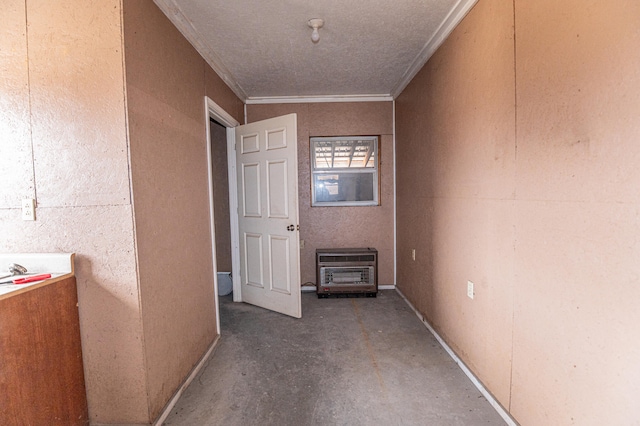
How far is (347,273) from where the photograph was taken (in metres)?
3.75

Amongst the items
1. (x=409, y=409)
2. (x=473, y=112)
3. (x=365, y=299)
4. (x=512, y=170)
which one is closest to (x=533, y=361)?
(x=409, y=409)

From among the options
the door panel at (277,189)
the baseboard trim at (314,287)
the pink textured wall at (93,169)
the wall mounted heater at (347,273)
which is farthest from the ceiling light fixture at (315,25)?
the baseboard trim at (314,287)

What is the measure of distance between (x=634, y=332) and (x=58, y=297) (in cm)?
240

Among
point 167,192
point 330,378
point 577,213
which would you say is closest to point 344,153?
point 167,192

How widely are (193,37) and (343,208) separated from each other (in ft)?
8.40

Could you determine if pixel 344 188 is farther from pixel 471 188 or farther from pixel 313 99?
pixel 471 188

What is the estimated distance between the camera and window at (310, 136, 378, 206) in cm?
407

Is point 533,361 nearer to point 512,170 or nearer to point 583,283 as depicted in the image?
point 583,283

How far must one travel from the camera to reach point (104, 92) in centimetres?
153

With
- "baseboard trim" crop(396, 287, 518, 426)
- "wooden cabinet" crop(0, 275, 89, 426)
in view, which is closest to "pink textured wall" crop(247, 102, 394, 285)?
"baseboard trim" crop(396, 287, 518, 426)

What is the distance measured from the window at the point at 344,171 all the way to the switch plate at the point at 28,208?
288cm

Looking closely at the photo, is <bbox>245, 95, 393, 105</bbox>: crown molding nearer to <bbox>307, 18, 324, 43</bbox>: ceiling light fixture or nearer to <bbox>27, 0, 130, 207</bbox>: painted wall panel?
<bbox>307, 18, 324, 43</bbox>: ceiling light fixture

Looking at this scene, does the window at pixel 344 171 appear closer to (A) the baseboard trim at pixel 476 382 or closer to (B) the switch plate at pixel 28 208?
(A) the baseboard trim at pixel 476 382

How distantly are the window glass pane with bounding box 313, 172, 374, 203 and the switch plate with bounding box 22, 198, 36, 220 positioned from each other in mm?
2919
